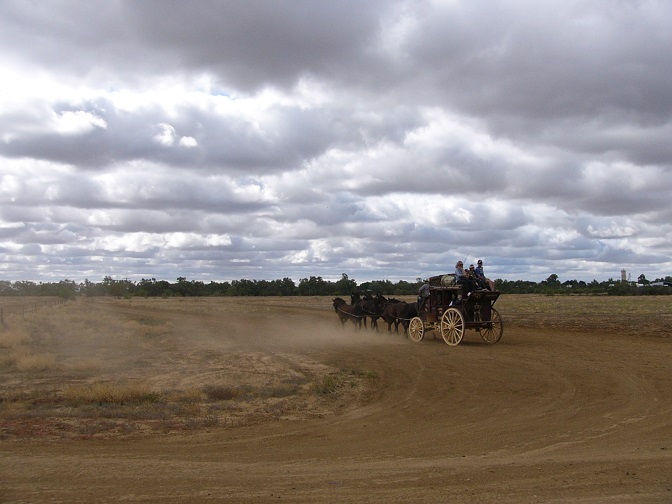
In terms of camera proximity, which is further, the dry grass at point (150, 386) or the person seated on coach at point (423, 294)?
the person seated on coach at point (423, 294)

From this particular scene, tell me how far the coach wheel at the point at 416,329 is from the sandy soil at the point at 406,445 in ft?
21.2

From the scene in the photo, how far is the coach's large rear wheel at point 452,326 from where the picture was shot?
21.7 meters

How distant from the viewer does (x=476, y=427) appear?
1003 cm

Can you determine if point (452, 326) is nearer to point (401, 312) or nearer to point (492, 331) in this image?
point (492, 331)

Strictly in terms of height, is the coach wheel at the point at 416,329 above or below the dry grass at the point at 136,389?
above

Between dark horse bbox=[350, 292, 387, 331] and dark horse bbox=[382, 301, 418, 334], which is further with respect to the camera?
dark horse bbox=[350, 292, 387, 331]

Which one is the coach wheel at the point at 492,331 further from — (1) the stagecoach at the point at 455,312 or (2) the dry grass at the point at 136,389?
(2) the dry grass at the point at 136,389

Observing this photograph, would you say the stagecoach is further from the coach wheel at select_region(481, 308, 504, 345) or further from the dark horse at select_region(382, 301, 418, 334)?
the dark horse at select_region(382, 301, 418, 334)

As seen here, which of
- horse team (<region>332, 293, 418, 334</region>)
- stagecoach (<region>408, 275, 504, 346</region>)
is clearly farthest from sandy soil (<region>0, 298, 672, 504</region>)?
horse team (<region>332, 293, 418, 334</region>)

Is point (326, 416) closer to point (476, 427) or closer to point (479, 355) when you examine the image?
point (476, 427)

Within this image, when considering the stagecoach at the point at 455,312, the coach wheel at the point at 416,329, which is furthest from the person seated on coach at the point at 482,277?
the coach wheel at the point at 416,329

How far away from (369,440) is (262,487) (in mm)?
2715

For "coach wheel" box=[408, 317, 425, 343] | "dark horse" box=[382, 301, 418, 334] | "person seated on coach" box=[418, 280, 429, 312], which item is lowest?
"coach wheel" box=[408, 317, 425, 343]

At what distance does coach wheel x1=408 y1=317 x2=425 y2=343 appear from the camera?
2381 centimetres
